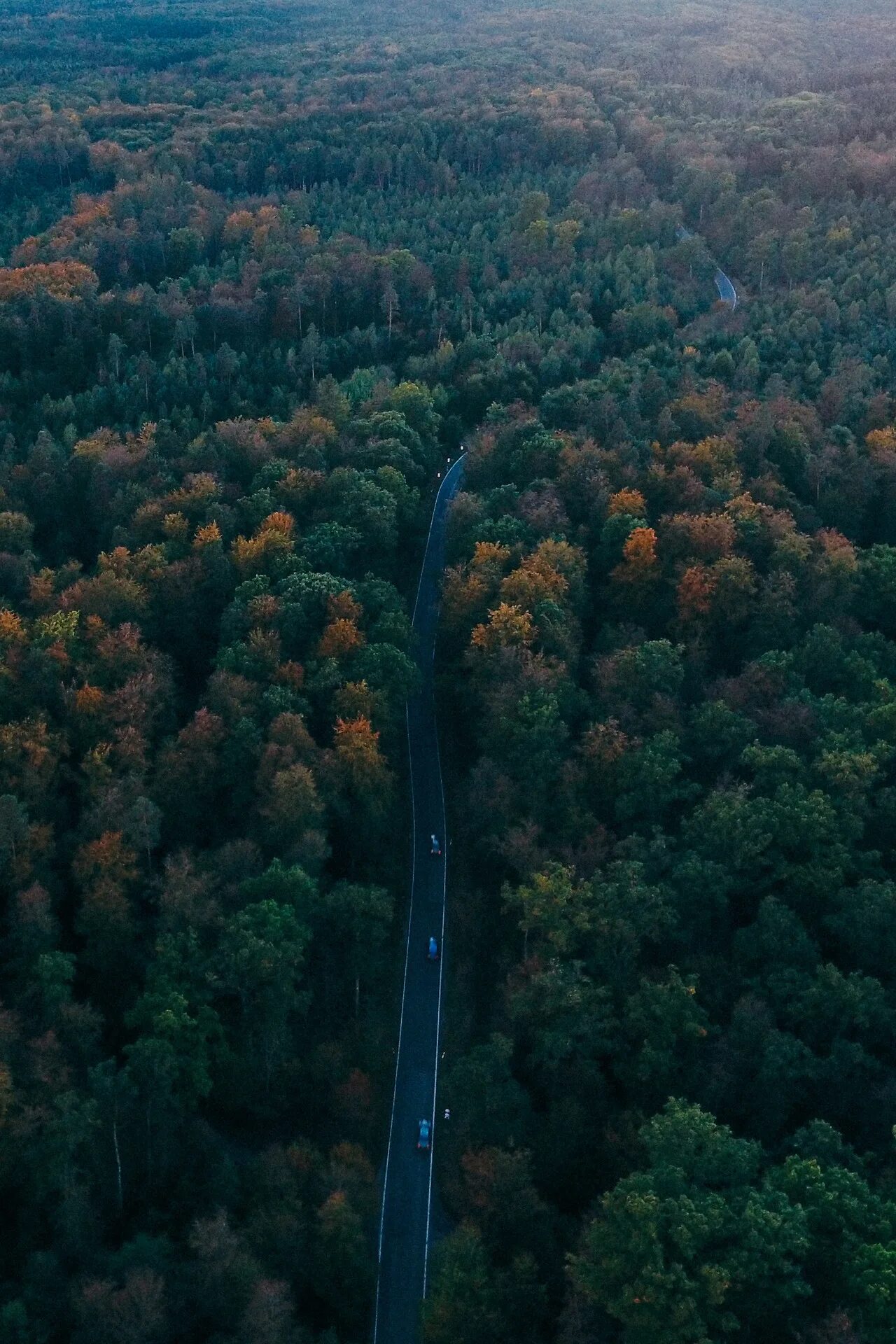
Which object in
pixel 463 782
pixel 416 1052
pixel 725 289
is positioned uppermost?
pixel 725 289

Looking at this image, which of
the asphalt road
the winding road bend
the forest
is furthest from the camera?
the asphalt road

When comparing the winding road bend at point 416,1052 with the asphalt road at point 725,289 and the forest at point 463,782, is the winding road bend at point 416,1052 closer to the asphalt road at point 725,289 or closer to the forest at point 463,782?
the forest at point 463,782

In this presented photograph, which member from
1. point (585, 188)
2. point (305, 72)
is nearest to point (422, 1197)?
point (585, 188)

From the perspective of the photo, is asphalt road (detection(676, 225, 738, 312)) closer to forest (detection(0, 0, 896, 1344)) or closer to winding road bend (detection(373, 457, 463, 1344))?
forest (detection(0, 0, 896, 1344))

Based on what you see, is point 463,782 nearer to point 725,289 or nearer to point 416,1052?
point 416,1052

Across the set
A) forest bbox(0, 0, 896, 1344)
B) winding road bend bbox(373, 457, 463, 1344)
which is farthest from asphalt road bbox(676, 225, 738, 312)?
winding road bend bbox(373, 457, 463, 1344)

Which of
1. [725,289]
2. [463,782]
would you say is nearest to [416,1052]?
[463,782]
